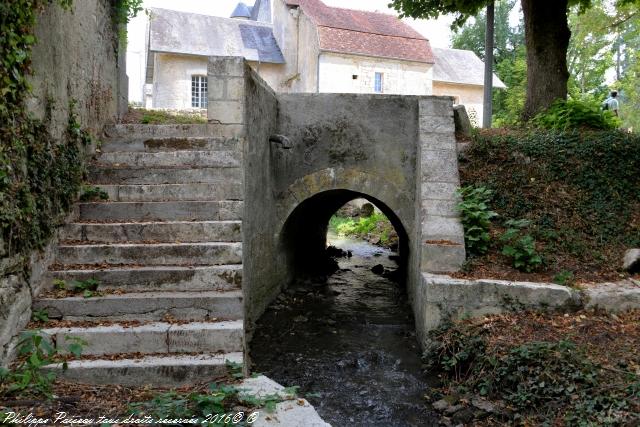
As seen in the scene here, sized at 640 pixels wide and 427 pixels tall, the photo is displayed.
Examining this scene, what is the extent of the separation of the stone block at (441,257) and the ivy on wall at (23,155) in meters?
3.81

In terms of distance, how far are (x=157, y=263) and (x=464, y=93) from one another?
21802 millimetres

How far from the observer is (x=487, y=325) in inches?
186

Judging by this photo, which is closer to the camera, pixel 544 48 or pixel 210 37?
pixel 544 48

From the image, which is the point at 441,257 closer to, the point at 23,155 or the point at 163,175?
the point at 163,175

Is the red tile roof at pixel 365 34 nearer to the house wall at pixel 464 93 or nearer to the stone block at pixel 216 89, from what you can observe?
the house wall at pixel 464 93

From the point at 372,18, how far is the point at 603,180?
18.2 metres

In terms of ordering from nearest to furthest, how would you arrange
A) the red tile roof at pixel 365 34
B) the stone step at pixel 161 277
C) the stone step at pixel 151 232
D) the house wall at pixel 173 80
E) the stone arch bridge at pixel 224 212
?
1. the stone arch bridge at pixel 224 212
2. the stone step at pixel 161 277
3. the stone step at pixel 151 232
4. the red tile roof at pixel 365 34
5. the house wall at pixel 173 80

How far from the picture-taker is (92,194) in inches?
197

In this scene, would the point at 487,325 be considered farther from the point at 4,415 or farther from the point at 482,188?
the point at 4,415

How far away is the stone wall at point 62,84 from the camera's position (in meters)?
3.47

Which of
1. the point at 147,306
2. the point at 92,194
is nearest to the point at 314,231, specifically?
the point at 92,194

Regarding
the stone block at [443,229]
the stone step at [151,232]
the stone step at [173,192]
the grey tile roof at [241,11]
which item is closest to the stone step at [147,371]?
the stone step at [151,232]

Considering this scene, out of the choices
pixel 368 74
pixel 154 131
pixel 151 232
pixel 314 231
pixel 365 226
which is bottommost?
pixel 365 226

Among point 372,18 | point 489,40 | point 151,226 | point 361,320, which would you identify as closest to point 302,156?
point 361,320
